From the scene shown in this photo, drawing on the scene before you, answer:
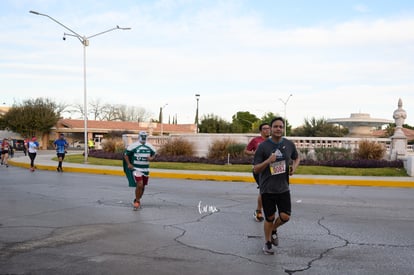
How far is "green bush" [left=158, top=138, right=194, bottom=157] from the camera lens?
2678 centimetres

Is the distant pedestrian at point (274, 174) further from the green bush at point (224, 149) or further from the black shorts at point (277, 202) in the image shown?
the green bush at point (224, 149)

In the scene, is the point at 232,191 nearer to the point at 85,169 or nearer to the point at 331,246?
the point at 331,246

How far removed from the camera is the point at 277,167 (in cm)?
580

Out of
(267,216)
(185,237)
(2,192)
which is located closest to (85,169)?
(2,192)

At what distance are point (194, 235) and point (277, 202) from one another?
5.59ft

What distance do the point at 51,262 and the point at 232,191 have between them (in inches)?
325

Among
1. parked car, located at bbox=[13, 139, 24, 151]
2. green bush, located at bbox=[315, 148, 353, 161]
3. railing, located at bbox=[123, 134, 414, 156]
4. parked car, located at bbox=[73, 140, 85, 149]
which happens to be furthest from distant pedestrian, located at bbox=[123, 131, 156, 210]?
parked car, located at bbox=[73, 140, 85, 149]

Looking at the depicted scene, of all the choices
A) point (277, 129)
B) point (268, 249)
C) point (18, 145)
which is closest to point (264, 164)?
point (277, 129)

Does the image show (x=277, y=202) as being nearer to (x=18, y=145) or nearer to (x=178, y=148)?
(x=178, y=148)

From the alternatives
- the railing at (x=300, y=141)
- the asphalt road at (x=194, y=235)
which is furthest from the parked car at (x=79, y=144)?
the asphalt road at (x=194, y=235)

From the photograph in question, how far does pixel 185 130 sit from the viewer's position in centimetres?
8112

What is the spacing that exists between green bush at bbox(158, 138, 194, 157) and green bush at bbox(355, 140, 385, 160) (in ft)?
31.4

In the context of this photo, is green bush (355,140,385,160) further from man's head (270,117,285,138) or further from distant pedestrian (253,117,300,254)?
man's head (270,117,285,138)

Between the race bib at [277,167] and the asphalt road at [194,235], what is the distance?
1079 mm
